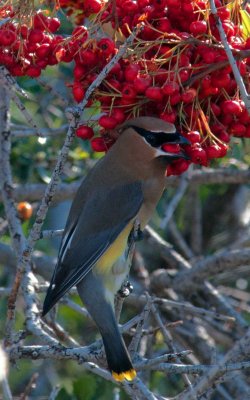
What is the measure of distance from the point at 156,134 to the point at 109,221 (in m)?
0.56

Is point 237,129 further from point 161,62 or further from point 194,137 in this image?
point 161,62

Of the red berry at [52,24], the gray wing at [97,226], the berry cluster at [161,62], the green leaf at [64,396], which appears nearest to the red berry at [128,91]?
the berry cluster at [161,62]

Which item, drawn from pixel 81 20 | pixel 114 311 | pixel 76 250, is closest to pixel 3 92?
pixel 81 20

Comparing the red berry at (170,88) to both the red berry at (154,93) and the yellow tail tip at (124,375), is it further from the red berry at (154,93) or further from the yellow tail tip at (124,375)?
the yellow tail tip at (124,375)

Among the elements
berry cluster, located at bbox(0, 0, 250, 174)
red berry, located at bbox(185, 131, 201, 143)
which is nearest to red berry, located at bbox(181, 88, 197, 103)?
berry cluster, located at bbox(0, 0, 250, 174)

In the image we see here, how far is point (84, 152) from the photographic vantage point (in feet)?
16.6

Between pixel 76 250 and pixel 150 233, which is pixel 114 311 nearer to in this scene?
pixel 76 250

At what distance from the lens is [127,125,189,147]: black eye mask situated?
10.4 ft

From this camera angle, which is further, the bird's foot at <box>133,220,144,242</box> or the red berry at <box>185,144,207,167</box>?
the bird's foot at <box>133,220,144,242</box>

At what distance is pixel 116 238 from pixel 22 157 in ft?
4.63

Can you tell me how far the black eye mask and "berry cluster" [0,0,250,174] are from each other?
39mm

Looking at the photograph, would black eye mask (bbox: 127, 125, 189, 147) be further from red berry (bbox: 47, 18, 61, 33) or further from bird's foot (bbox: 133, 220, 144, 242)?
red berry (bbox: 47, 18, 61, 33)

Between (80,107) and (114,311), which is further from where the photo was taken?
(114,311)

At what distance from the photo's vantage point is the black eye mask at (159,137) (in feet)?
10.4
